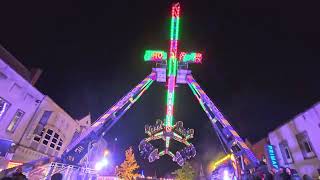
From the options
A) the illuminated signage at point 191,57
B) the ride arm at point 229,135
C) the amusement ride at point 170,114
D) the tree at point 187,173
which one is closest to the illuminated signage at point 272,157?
the amusement ride at point 170,114

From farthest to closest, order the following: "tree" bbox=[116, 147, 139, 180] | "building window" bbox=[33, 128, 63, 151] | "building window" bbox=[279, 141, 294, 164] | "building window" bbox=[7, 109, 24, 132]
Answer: "tree" bbox=[116, 147, 139, 180]
"building window" bbox=[33, 128, 63, 151]
"building window" bbox=[7, 109, 24, 132]
"building window" bbox=[279, 141, 294, 164]

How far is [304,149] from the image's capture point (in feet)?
50.7

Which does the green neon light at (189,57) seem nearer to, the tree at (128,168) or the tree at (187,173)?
the tree at (187,173)

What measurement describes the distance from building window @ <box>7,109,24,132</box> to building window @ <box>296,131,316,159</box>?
26.8m

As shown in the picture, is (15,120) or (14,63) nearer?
(15,120)

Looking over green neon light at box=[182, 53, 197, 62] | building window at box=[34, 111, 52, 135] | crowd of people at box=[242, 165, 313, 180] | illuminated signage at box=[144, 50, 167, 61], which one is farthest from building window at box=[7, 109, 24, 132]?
crowd of people at box=[242, 165, 313, 180]

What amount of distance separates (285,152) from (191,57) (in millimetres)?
12192

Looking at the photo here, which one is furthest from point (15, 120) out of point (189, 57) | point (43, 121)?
point (189, 57)

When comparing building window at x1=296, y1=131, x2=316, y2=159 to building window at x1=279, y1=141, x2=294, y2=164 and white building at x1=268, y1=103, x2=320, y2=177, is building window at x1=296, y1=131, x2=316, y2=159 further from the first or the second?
building window at x1=279, y1=141, x2=294, y2=164

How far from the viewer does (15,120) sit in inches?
856

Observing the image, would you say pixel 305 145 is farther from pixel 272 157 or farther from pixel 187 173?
pixel 187 173

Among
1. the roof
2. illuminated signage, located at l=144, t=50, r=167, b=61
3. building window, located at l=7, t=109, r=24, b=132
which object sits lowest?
building window, located at l=7, t=109, r=24, b=132

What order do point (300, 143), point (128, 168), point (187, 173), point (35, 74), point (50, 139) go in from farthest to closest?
1. point (128, 168)
2. point (187, 173)
3. point (35, 74)
4. point (50, 139)
5. point (300, 143)

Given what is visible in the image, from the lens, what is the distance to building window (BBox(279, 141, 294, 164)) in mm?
17266
